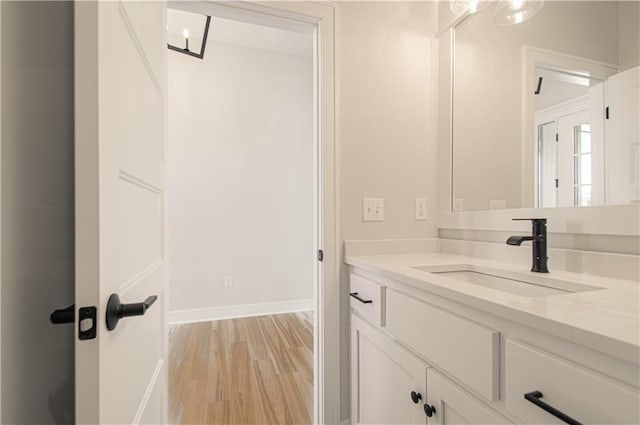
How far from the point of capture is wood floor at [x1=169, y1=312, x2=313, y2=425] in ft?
5.42

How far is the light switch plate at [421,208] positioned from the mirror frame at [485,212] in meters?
0.09

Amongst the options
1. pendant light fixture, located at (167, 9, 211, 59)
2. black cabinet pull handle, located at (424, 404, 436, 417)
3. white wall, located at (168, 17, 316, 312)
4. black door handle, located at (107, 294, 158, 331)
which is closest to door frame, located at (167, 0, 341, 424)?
black cabinet pull handle, located at (424, 404, 436, 417)

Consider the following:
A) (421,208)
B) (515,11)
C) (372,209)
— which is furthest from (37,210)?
(515,11)

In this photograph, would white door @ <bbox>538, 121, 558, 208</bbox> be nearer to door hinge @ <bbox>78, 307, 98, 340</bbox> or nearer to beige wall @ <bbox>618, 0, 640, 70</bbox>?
beige wall @ <bbox>618, 0, 640, 70</bbox>

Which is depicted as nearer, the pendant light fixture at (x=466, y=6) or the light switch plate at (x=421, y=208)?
the pendant light fixture at (x=466, y=6)

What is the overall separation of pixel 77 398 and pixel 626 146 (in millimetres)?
1491

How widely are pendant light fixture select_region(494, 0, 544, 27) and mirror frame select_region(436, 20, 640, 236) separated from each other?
6.7 inches

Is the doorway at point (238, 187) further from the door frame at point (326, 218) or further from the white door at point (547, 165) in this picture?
the white door at point (547, 165)

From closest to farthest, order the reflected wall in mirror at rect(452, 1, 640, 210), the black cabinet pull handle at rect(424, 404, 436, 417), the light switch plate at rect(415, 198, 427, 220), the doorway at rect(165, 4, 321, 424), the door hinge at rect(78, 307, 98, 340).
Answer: the door hinge at rect(78, 307, 98, 340), the black cabinet pull handle at rect(424, 404, 436, 417), the reflected wall in mirror at rect(452, 1, 640, 210), the light switch plate at rect(415, 198, 427, 220), the doorway at rect(165, 4, 321, 424)

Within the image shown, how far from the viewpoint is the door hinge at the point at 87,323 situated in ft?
1.50

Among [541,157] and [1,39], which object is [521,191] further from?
[1,39]

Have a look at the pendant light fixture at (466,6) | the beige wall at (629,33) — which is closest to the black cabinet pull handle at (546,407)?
the beige wall at (629,33)

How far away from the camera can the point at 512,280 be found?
1.11 metres

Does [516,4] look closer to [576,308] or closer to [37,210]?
[576,308]
